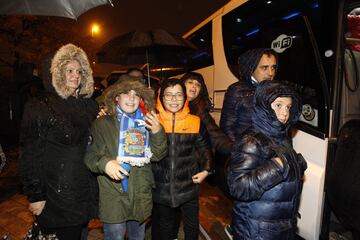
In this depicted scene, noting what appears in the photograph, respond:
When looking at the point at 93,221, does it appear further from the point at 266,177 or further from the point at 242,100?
the point at 266,177

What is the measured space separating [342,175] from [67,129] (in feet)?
8.20

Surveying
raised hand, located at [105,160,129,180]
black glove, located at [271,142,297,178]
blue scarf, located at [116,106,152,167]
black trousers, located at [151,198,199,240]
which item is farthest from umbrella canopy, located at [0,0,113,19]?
black trousers, located at [151,198,199,240]

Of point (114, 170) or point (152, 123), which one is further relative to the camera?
point (152, 123)

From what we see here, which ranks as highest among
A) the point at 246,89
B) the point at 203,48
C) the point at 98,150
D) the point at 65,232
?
the point at 203,48

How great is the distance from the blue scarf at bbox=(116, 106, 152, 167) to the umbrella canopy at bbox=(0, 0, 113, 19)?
0.98 metres

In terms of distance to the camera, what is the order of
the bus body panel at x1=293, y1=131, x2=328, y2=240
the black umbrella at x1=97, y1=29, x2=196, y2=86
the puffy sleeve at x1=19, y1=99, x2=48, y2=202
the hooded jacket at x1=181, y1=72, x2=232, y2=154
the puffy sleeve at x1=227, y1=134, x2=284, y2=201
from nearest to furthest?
the puffy sleeve at x1=227, y1=134, x2=284, y2=201 → the puffy sleeve at x1=19, y1=99, x2=48, y2=202 → the bus body panel at x1=293, y1=131, x2=328, y2=240 → the hooded jacket at x1=181, y1=72, x2=232, y2=154 → the black umbrella at x1=97, y1=29, x2=196, y2=86

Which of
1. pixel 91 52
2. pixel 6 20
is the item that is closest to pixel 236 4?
pixel 6 20

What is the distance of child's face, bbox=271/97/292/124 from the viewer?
88.7 inches

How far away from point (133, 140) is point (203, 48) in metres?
5.14

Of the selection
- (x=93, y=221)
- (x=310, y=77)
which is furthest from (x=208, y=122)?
(x=93, y=221)

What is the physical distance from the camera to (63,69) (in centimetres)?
263

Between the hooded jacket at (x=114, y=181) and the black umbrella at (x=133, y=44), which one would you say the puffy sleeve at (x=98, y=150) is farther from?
the black umbrella at (x=133, y=44)

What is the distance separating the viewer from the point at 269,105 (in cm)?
219

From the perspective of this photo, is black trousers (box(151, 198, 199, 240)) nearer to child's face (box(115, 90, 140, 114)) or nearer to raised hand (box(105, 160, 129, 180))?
raised hand (box(105, 160, 129, 180))
